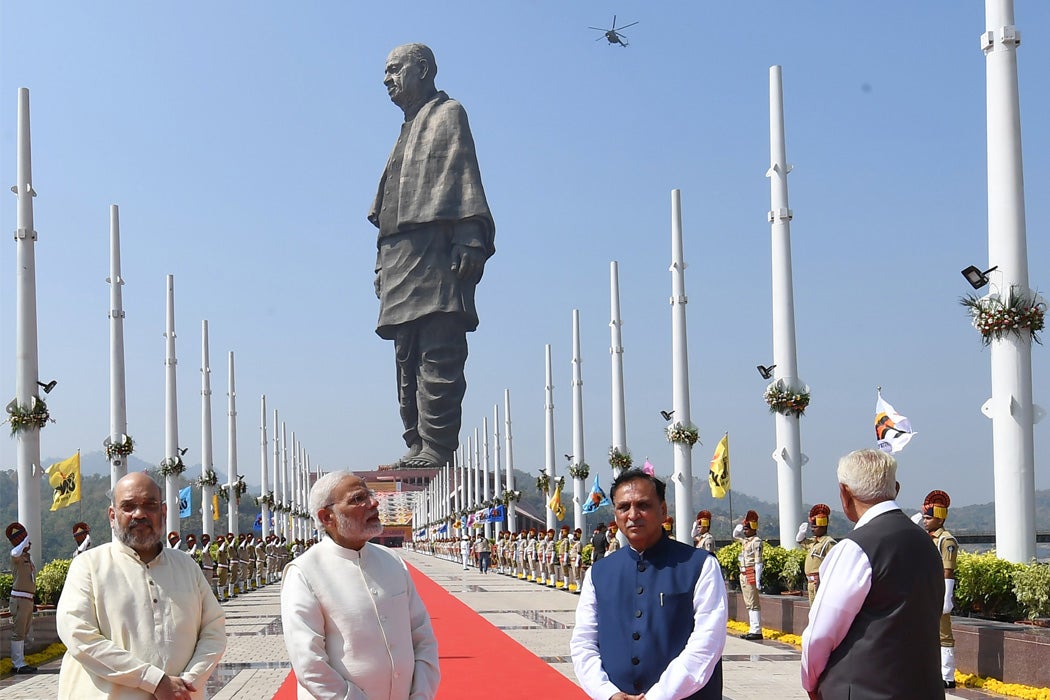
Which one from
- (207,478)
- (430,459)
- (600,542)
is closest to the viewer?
(600,542)

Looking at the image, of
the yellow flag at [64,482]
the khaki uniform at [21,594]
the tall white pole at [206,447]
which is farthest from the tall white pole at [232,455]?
the khaki uniform at [21,594]

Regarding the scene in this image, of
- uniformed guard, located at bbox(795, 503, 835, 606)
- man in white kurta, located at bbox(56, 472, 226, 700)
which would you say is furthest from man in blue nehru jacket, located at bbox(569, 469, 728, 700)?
uniformed guard, located at bbox(795, 503, 835, 606)

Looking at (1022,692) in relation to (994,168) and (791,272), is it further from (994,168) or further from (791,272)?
(791,272)

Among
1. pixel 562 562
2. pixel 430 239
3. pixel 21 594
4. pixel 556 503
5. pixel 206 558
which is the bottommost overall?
pixel 562 562

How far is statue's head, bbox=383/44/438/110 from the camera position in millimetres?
113688

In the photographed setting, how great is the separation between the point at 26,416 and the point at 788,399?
37.9 ft

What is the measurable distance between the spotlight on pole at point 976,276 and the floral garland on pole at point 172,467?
75.3 feet

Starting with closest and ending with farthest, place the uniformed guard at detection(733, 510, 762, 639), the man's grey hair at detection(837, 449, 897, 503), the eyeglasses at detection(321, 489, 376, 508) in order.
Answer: the man's grey hair at detection(837, 449, 897, 503) < the eyeglasses at detection(321, 489, 376, 508) < the uniformed guard at detection(733, 510, 762, 639)

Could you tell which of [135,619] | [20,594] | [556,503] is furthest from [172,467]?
[135,619]

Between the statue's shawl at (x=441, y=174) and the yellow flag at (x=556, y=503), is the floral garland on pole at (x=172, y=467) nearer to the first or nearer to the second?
the yellow flag at (x=556, y=503)

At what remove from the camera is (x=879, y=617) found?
5.18 metres

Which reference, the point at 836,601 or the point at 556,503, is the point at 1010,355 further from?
the point at 556,503

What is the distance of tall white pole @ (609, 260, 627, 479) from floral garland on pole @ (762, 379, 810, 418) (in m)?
11.6

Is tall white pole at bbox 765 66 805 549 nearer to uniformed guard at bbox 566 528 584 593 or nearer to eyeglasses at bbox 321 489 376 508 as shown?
uniformed guard at bbox 566 528 584 593
